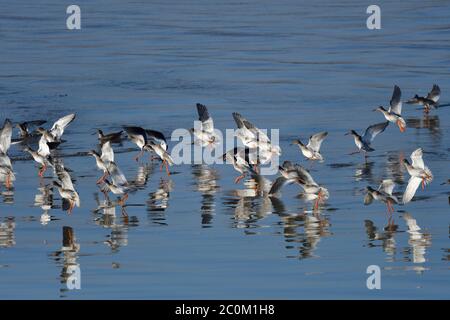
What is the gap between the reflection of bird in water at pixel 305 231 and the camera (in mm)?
13633

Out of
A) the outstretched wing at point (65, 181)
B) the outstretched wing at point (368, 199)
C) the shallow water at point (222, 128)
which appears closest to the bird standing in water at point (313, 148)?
the shallow water at point (222, 128)

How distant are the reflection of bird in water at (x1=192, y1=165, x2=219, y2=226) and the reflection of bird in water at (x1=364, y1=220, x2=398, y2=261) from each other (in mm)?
2019

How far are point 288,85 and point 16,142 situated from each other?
8254 mm

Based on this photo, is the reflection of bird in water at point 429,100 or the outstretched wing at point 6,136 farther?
the reflection of bird in water at point 429,100

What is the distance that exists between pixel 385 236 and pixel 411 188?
1968 millimetres

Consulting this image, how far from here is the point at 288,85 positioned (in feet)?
87.2

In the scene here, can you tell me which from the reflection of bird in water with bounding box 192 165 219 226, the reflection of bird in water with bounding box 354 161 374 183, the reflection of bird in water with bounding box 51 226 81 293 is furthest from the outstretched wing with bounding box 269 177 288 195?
the reflection of bird in water with bounding box 51 226 81 293

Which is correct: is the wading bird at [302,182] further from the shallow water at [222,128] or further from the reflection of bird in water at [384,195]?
the reflection of bird in water at [384,195]

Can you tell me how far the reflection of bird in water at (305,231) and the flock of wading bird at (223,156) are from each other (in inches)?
24.1

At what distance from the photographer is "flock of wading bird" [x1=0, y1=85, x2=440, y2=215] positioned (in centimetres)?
1580

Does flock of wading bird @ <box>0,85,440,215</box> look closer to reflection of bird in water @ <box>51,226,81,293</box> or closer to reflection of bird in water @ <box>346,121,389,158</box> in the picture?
reflection of bird in water @ <box>346,121,389,158</box>

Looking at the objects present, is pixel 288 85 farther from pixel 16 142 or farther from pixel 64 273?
pixel 64 273

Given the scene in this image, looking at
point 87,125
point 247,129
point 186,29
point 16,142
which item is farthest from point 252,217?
point 186,29

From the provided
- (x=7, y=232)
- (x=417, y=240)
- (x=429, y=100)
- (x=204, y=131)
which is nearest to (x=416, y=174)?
(x=417, y=240)
